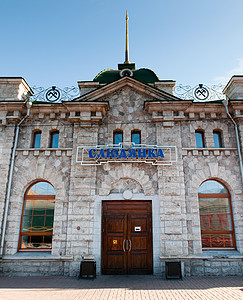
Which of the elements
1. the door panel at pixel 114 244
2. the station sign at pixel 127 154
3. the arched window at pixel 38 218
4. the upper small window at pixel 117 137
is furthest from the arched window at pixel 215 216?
the arched window at pixel 38 218

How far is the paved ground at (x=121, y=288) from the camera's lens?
7180mm

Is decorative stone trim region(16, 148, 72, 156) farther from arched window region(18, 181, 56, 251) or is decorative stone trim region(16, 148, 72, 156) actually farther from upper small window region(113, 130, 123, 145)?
upper small window region(113, 130, 123, 145)

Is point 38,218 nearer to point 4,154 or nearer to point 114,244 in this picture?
Answer: point 4,154

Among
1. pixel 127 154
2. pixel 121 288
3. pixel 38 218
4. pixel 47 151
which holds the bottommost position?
pixel 121 288

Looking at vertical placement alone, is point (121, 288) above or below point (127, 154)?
below

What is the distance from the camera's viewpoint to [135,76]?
13.1m

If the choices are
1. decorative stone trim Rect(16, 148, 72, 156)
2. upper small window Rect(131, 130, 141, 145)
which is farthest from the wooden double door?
decorative stone trim Rect(16, 148, 72, 156)

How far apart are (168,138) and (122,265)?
572 cm

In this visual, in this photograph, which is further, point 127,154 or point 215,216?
point 127,154

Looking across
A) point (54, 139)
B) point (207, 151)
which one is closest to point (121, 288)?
point (207, 151)

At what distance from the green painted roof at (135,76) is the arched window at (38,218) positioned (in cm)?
627

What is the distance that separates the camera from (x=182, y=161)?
34.9 ft

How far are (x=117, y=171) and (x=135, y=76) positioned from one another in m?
5.65

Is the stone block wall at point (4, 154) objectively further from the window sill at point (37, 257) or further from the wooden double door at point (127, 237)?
the wooden double door at point (127, 237)
